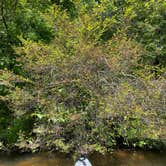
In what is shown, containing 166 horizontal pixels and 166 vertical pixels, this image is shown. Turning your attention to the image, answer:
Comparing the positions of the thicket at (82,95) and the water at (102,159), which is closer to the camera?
the thicket at (82,95)

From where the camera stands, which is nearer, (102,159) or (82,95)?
(82,95)

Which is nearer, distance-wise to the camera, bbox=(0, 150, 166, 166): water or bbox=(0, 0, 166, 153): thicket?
bbox=(0, 0, 166, 153): thicket

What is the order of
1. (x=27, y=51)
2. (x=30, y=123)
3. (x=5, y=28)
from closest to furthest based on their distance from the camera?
(x=27, y=51), (x=30, y=123), (x=5, y=28)

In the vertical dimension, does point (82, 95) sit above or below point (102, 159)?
above

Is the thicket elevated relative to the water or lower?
elevated

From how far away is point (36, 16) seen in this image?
658 centimetres

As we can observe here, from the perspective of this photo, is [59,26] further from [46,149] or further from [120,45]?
[46,149]

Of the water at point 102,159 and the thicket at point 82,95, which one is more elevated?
the thicket at point 82,95

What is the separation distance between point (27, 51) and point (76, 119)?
128 centimetres

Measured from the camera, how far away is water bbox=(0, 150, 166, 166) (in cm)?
533

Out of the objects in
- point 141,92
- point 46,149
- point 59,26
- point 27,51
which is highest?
point 59,26

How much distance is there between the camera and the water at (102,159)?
17.5 feet

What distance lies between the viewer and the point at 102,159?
557 centimetres

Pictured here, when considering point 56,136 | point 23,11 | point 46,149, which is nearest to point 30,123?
point 46,149
